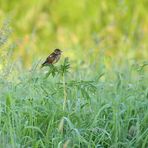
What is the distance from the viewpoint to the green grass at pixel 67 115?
328 centimetres

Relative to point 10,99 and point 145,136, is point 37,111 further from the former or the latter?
point 145,136

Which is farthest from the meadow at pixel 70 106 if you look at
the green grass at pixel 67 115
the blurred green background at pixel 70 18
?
the blurred green background at pixel 70 18

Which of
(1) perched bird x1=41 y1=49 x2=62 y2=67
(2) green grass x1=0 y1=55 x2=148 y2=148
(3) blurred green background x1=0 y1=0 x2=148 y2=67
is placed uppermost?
(3) blurred green background x1=0 y1=0 x2=148 y2=67

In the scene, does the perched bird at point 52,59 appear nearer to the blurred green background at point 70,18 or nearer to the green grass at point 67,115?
the green grass at point 67,115

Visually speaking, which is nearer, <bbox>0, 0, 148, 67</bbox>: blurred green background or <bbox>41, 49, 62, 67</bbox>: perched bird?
<bbox>41, 49, 62, 67</bbox>: perched bird

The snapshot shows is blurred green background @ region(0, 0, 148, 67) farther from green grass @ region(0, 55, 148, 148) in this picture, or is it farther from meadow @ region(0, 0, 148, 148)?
green grass @ region(0, 55, 148, 148)

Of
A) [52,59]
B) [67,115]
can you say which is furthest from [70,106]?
[52,59]

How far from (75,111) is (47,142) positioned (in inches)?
11.3

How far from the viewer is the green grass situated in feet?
10.8

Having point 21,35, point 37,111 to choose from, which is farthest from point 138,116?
point 21,35

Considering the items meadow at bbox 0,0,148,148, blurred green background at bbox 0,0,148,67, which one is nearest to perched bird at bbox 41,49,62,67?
meadow at bbox 0,0,148,148

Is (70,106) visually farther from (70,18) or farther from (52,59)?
(70,18)

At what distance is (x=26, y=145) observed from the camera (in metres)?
3.27

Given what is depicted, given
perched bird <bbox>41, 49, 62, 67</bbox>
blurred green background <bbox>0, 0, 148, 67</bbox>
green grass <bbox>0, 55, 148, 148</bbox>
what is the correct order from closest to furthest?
green grass <bbox>0, 55, 148, 148</bbox>
perched bird <bbox>41, 49, 62, 67</bbox>
blurred green background <bbox>0, 0, 148, 67</bbox>
